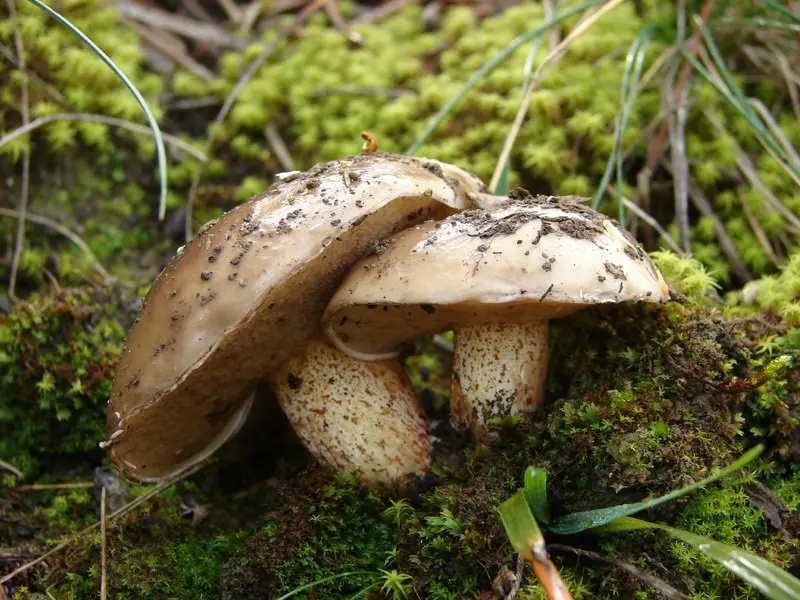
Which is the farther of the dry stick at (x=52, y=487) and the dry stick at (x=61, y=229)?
the dry stick at (x=61, y=229)

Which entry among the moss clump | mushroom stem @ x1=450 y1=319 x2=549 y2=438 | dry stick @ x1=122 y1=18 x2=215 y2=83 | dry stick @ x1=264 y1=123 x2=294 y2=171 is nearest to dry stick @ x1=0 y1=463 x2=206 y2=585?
the moss clump

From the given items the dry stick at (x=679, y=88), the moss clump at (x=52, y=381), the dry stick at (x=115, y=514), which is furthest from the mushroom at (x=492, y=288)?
the dry stick at (x=679, y=88)

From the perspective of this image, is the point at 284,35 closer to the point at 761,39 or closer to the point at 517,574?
the point at 761,39

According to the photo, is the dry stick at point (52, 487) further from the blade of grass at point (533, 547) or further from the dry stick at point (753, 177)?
the dry stick at point (753, 177)

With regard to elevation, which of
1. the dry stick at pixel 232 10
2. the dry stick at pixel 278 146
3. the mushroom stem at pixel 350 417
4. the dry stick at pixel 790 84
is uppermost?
the dry stick at pixel 790 84

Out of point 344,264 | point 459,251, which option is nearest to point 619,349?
point 459,251

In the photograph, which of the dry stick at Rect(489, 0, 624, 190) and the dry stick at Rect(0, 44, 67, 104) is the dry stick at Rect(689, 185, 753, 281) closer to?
the dry stick at Rect(489, 0, 624, 190)

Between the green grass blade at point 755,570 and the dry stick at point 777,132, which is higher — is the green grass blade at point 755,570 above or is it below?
below
